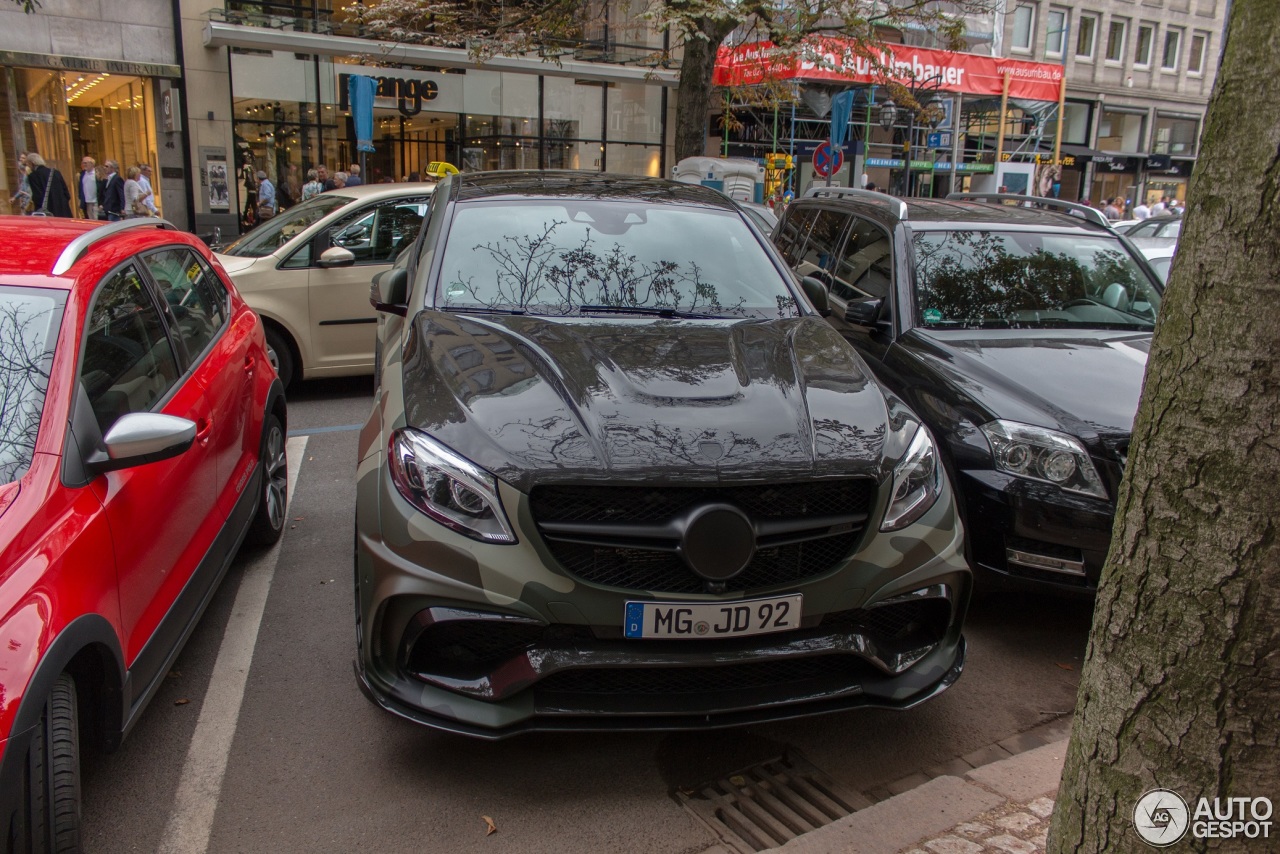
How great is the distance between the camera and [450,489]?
9.39 ft

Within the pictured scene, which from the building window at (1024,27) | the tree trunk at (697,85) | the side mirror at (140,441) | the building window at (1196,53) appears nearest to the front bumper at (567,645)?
the side mirror at (140,441)

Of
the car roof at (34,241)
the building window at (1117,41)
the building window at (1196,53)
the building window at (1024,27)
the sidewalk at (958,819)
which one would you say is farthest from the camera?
the building window at (1196,53)

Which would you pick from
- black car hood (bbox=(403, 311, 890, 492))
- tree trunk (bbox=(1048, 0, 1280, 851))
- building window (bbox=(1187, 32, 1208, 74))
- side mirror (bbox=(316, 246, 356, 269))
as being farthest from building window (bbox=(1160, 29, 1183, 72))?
tree trunk (bbox=(1048, 0, 1280, 851))

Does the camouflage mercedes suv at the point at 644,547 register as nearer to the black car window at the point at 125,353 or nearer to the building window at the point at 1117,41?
the black car window at the point at 125,353

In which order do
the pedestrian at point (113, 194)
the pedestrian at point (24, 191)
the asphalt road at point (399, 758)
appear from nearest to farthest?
the asphalt road at point (399, 758) < the pedestrian at point (24, 191) < the pedestrian at point (113, 194)

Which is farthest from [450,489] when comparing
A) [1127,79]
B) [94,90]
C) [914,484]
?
[1127,79]

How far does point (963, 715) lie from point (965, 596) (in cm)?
69

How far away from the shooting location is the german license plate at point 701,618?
279 cm

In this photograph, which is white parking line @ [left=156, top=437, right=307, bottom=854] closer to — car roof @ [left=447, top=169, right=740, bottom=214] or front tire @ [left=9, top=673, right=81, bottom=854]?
front tire @ [left=9, top=673, right=81, bottom=854]

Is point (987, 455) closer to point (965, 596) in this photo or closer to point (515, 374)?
point (965, 596)

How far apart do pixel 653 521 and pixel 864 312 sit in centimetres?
275

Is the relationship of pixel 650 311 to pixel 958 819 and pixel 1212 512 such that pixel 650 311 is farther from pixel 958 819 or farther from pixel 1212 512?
pixel 1212 512

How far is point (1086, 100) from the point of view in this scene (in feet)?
130

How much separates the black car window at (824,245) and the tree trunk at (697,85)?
8.69m
